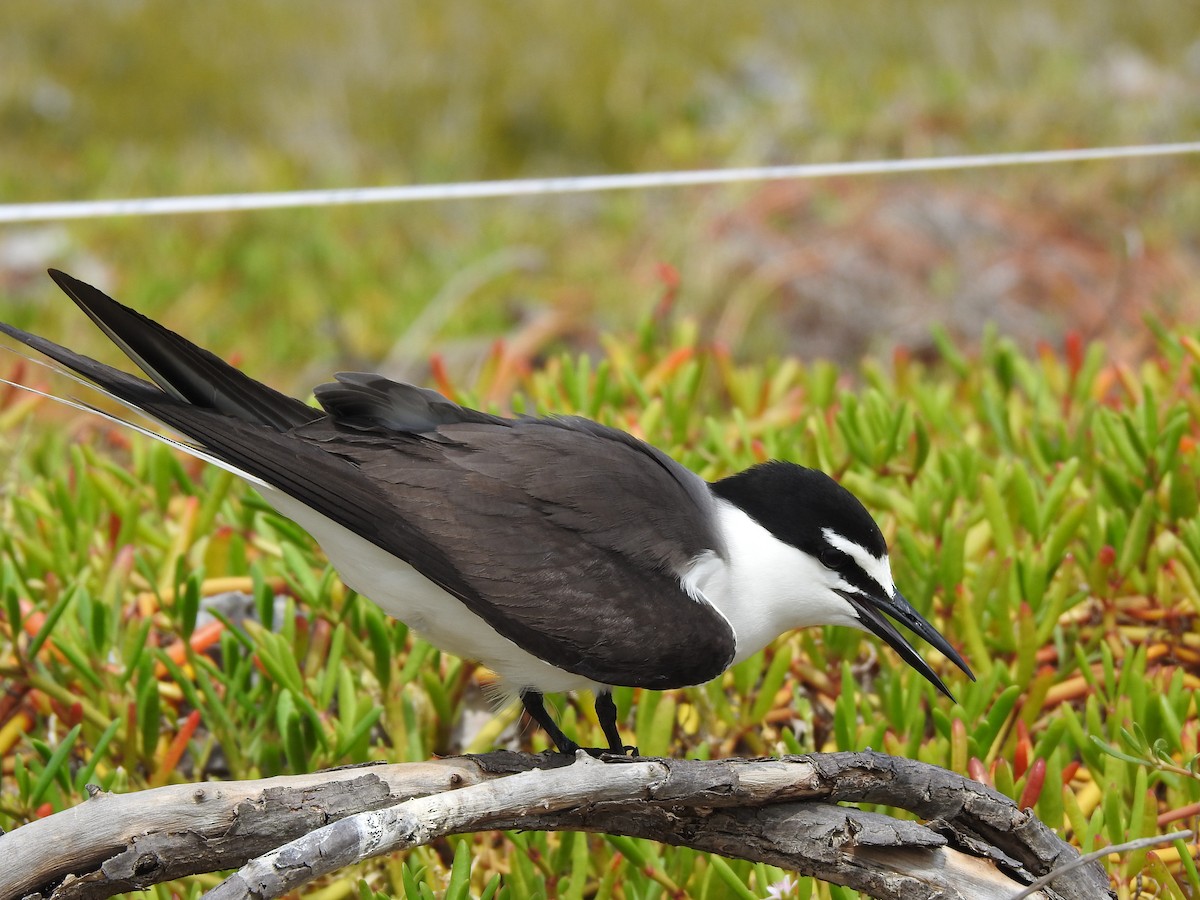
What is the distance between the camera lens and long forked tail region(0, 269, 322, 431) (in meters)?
2.21

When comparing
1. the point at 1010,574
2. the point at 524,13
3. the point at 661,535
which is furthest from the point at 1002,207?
the point at 524,13

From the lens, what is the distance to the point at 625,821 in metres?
2.06

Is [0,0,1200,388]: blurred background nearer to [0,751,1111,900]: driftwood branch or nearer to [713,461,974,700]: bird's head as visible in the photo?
[713,461,974,700]: bird's head

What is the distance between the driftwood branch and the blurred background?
10.4ft

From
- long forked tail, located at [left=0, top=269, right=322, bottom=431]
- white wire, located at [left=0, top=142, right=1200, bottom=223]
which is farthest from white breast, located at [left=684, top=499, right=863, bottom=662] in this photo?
white wire, located at [left=0, top=142, right=1200, bottom=223]

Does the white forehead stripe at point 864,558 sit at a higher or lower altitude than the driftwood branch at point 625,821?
higher

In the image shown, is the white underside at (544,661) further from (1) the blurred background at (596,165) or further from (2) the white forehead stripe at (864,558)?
→ (1) the blurred background at (596,165)

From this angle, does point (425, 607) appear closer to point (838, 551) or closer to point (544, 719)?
point (544, 719)

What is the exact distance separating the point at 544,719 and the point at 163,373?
38.7 inches

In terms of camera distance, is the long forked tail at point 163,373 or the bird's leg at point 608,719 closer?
the long forked tail at point 163,373

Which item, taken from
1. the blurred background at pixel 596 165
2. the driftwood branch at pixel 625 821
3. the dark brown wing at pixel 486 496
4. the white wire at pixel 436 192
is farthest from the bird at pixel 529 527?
the blurred background at pixel 596 165

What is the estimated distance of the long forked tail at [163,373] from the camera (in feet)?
7.26

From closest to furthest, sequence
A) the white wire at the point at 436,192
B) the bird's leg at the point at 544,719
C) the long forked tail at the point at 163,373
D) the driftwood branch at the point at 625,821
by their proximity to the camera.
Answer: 1. the driftwood branch at the point at 625,821
2. the long forked tail at the point at 163,373
3. the bird's leg at the point at 544,719
4. the white wire at the point at 436,192

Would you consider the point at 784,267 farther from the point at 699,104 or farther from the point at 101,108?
the point at 101,108
